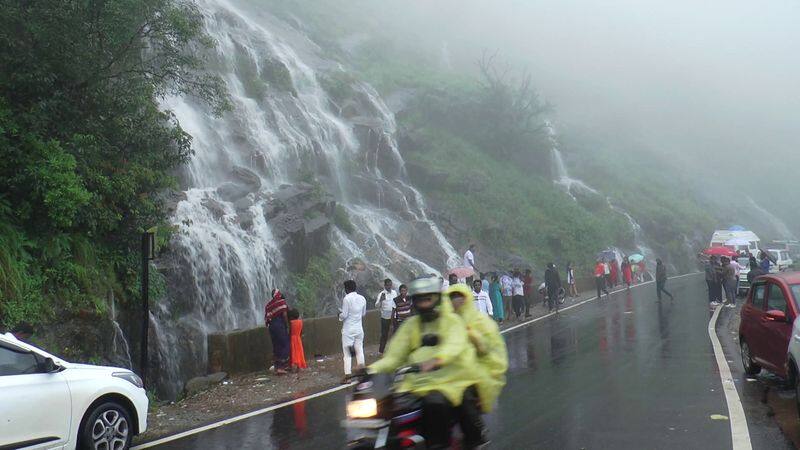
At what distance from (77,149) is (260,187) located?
1341cm

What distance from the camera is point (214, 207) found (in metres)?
22.5

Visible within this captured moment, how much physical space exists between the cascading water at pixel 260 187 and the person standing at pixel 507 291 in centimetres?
534

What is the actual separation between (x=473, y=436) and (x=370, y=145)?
32.8 meters

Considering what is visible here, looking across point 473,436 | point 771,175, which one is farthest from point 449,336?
point 771,175

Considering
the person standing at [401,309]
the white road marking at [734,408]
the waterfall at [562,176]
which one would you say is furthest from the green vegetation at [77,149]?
the waterfall at [562,176]

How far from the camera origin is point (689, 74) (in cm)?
12644

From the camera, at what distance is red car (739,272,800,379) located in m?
8.83

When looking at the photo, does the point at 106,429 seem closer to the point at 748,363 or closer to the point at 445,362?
the point at 445,362

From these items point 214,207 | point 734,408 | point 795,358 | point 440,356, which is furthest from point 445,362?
point 214,207

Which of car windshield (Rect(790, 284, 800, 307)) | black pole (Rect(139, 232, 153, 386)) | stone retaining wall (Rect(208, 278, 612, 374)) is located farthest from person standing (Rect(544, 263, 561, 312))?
black pole (Rect(139, 232, 153, 386))

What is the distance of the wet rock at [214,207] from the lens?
72.6 feet

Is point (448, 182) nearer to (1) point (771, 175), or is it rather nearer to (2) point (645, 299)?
(2) point (645, 299)

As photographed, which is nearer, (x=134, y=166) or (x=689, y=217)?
(x=134, y=166)

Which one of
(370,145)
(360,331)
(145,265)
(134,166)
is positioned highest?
(370,145)
